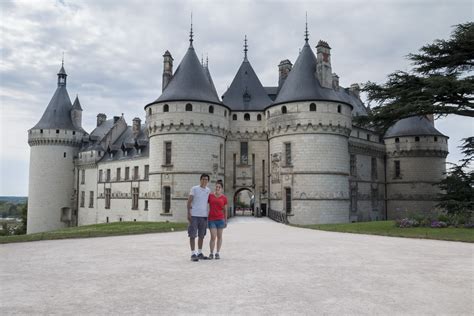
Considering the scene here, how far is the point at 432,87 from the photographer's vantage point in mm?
20531

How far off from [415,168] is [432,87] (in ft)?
70.3

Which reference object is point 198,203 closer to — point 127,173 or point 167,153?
point 167,153

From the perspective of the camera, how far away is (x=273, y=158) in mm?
30531

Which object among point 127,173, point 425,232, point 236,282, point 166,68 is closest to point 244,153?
point 166,68

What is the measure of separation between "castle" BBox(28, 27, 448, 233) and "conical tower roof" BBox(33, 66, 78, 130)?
10.2m

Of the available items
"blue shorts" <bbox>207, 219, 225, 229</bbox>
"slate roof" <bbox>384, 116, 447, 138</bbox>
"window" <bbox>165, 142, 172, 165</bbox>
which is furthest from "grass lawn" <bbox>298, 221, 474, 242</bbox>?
"slate roof" <bbox>384, 116, 447, 138</bbox>

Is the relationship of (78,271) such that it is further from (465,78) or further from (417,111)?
(465,78)

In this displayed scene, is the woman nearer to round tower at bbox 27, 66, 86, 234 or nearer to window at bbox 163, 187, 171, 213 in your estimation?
window at bbox 163, 187, 171, 213

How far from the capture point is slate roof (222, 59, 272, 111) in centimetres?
3350

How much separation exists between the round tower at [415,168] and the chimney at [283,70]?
1386cm

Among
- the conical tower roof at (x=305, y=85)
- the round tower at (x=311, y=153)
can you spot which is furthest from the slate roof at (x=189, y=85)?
the round tower at (x=311, y=153)

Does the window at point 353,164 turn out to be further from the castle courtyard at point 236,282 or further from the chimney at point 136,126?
the castle courtyard at point 236,282

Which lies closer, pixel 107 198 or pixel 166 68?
pixel 166 68

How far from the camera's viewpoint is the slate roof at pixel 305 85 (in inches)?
1148
